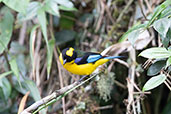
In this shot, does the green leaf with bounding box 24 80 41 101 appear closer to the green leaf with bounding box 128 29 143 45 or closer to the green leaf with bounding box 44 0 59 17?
the green leaf with bounding box 44 0 59 17

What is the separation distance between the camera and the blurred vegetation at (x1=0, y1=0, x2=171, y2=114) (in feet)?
7.56

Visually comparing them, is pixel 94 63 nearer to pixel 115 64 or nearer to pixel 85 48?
pixel 115 64

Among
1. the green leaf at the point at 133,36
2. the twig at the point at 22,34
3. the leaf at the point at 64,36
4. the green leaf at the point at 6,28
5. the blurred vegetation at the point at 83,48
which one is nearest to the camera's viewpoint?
the green leaf at the point at 133,36

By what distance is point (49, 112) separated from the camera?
266cm

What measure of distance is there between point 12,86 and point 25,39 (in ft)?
2.89

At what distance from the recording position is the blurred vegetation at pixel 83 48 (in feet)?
7.56

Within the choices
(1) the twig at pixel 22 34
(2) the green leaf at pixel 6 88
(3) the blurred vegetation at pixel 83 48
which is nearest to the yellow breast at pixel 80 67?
(3) the blurred vegetation at pixel 83 48

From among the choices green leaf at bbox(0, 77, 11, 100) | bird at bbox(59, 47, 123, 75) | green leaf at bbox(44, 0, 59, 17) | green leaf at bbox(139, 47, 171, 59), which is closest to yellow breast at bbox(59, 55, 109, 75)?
bird at bbox(59, 47, 123, 75)

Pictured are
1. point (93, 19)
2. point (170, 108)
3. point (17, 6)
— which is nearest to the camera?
point (17, 6)

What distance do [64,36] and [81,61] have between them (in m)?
0.89

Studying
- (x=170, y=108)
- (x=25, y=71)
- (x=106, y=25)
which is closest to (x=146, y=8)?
(x=106, y=25)

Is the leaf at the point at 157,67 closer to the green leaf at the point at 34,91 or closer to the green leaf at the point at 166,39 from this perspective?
the green leaf at the point at 166,39

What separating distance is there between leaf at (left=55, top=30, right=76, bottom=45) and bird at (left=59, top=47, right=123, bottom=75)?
0.78m

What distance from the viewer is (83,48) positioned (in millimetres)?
2988
